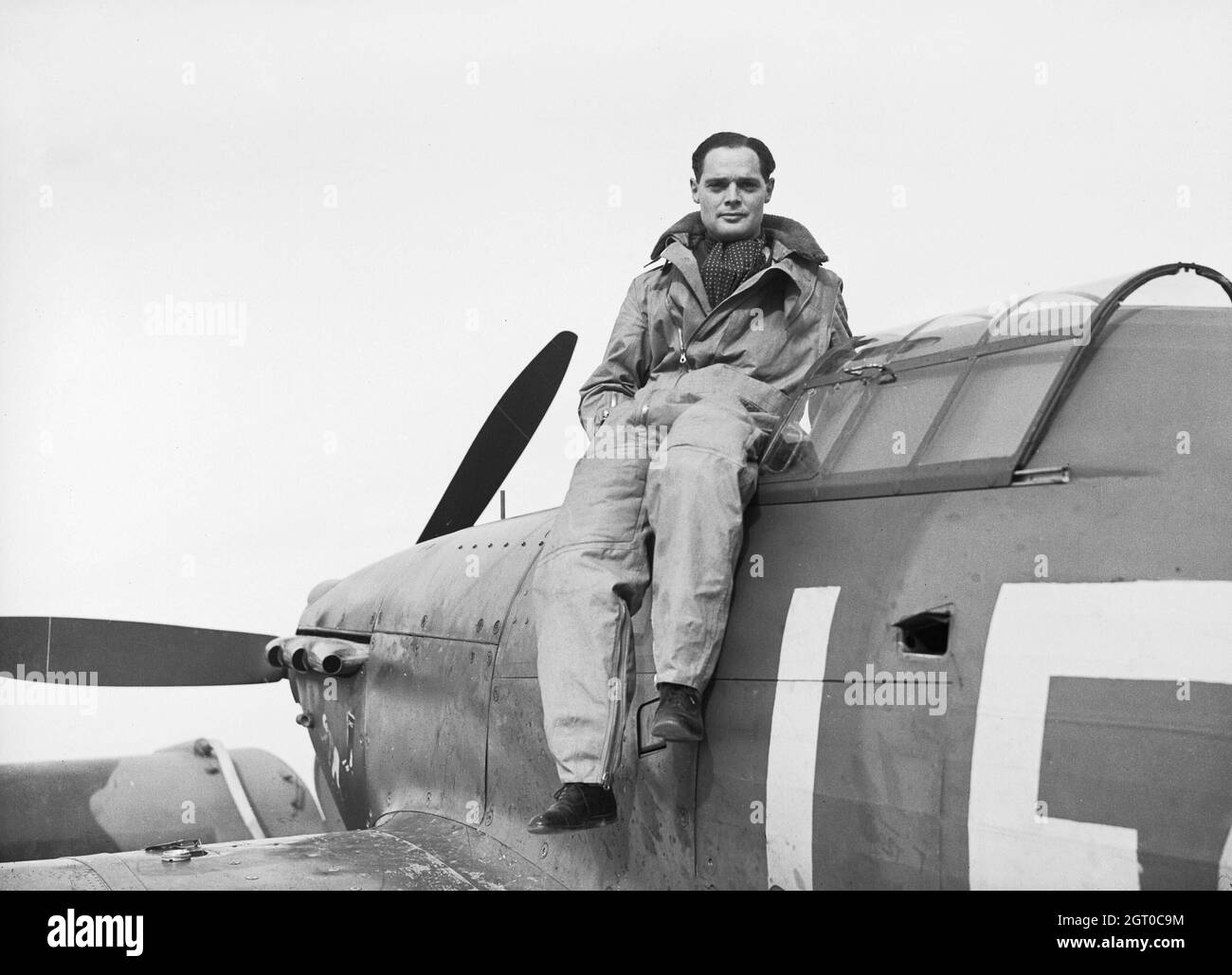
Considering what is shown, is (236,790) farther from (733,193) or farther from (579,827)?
(733,193)

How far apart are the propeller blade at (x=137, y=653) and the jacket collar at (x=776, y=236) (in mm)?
4324

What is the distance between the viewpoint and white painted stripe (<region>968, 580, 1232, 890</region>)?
2.57 meters

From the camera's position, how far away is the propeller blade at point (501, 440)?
8.09 metres

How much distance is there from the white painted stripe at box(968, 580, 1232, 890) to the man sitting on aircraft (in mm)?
964

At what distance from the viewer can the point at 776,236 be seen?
4.45 m

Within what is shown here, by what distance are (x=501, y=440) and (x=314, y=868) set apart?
4037 millimetres

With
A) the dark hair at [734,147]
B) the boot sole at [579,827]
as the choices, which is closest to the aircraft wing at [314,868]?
the boot sole at [579,827]

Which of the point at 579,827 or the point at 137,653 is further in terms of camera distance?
the point at 137,653

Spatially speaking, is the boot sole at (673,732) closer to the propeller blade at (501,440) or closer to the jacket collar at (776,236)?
the jacket collar at (776,236)

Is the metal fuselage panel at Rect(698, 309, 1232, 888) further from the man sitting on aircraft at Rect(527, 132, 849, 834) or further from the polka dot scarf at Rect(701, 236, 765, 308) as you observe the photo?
the polka dot scarf at Rect(701, 236, 765, 308)

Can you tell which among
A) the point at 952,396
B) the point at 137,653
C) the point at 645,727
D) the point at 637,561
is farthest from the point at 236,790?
the point at 952,396

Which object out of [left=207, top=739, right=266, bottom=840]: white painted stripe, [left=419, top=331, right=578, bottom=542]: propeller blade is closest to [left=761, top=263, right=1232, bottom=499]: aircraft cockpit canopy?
[left=419, top=331, right=578, bottom=542]: propeller blade
